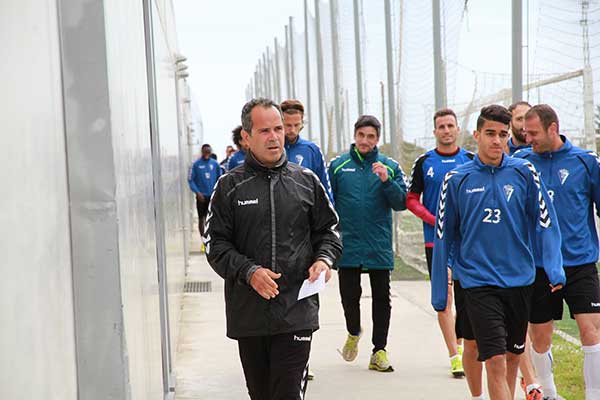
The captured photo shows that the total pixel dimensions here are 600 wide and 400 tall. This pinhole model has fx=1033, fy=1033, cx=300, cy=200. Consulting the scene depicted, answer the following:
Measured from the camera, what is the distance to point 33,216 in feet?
7.74

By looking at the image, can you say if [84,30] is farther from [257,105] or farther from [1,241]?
[257,105]

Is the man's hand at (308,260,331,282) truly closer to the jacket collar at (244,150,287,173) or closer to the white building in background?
the jacket collar at (244,150,287,173)

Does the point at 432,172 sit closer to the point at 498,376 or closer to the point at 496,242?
the point at 496,242

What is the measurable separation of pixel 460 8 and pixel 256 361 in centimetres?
791

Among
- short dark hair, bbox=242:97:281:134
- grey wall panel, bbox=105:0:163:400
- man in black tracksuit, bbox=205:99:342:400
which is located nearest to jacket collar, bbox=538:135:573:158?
man in black tracksuit, bbox=205:99:342:400

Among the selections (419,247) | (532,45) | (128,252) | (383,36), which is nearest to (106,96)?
(128,252)

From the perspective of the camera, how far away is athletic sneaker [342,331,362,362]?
830 cm

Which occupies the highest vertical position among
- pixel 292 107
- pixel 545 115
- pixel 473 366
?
pixel 292 107

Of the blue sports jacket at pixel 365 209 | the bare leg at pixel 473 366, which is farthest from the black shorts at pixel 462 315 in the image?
the blue sports jacket at pixel 365 209

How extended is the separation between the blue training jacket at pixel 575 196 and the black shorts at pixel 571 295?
70 millimetres

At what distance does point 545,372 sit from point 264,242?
2.67 m

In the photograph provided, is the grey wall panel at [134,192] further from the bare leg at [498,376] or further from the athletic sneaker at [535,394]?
the athletic sneaker at [535,394]

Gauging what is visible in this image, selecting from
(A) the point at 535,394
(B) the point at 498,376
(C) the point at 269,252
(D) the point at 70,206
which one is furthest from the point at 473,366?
(D) the point at 70,206

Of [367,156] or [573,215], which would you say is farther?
[367,156]
